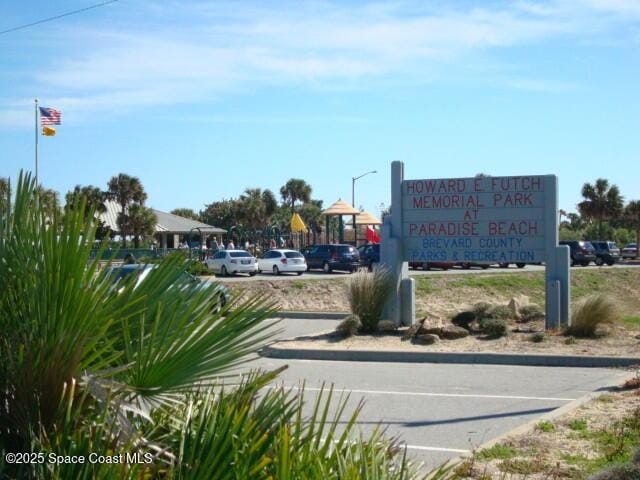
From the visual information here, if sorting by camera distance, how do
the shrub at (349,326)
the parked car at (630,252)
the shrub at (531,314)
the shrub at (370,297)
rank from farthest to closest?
the parked car at (630,252) < the shrub at (531,314) < the shrub at (370,297) < the shrub at (349,326)

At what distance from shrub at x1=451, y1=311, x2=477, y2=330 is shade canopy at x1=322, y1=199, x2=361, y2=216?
3630 cm

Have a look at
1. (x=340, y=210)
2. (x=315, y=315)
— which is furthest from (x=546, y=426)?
(x=340, y=210)

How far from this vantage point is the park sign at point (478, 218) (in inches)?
692

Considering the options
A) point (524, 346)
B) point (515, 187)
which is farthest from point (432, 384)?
point (515, 187)

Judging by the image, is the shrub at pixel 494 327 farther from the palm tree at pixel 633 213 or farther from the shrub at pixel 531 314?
the palm tree at pixel 633 213

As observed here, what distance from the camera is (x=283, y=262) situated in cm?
4222

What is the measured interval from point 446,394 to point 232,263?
2955 cm

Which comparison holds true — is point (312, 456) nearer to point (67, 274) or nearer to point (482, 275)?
point (67, 274)

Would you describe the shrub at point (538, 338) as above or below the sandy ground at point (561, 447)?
above

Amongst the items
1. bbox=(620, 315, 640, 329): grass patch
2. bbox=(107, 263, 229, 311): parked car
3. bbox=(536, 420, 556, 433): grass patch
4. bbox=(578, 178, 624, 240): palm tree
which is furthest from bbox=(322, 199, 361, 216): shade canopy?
bbox=(107, 263, 229, 311): parked car

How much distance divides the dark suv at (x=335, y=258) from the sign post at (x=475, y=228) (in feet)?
81.7

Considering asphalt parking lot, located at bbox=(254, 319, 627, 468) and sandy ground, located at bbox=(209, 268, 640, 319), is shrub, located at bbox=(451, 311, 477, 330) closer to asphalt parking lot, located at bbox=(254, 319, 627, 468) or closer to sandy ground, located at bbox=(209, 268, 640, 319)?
asphalt parking lot, located at bbox=(254, 319, 627, 468)

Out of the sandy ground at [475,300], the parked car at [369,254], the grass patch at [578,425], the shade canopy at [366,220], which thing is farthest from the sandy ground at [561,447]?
the shade canopy at [366,220]

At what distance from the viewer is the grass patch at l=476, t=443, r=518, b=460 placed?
6.99 meters
